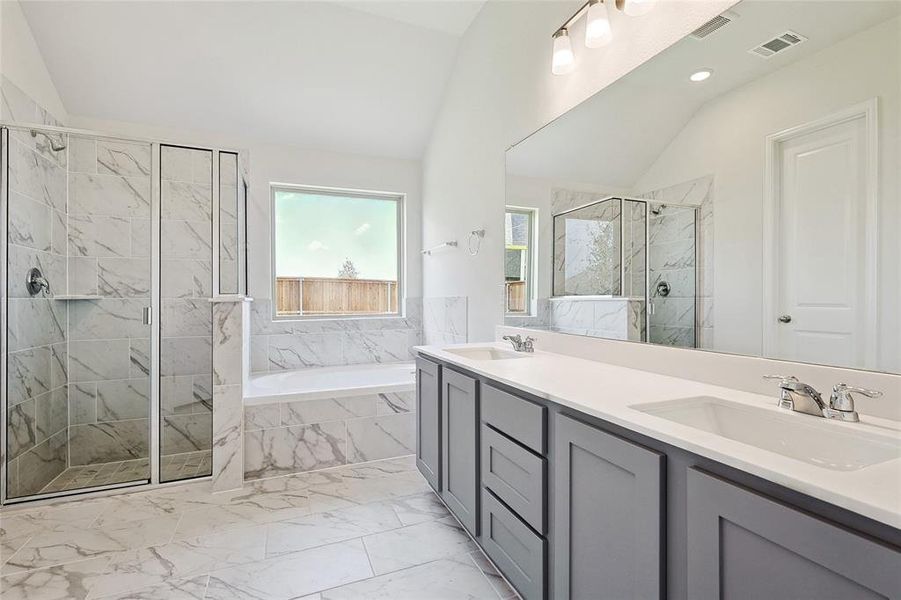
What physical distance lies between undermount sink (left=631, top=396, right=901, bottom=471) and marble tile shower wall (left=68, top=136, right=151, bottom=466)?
2.80 meters

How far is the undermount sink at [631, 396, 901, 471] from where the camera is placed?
0.84m

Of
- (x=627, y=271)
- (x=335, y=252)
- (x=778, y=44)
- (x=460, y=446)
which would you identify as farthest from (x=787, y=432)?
(x=335, y=252)

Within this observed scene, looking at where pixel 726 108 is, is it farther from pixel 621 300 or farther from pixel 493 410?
pixel 493 410

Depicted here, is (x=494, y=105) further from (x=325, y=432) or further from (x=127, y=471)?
(x=127, y=471)

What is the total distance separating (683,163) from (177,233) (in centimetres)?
276

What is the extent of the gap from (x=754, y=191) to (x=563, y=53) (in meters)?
1.15

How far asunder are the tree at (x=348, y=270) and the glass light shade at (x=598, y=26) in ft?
8.97

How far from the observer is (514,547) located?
142 cm

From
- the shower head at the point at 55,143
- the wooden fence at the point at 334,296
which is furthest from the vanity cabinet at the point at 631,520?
the shower head at the point at 55,143

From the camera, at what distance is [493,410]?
5.07ft

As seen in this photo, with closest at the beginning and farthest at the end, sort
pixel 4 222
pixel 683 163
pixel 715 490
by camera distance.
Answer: pixel 715 490
pixel 683 163
pixel 4 222

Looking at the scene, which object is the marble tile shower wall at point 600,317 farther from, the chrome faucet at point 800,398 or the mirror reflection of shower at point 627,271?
the chrome faucet at point 800,398

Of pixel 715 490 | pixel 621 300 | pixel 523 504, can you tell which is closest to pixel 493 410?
pixel 523 504

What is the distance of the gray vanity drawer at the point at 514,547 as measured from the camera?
1.28m
